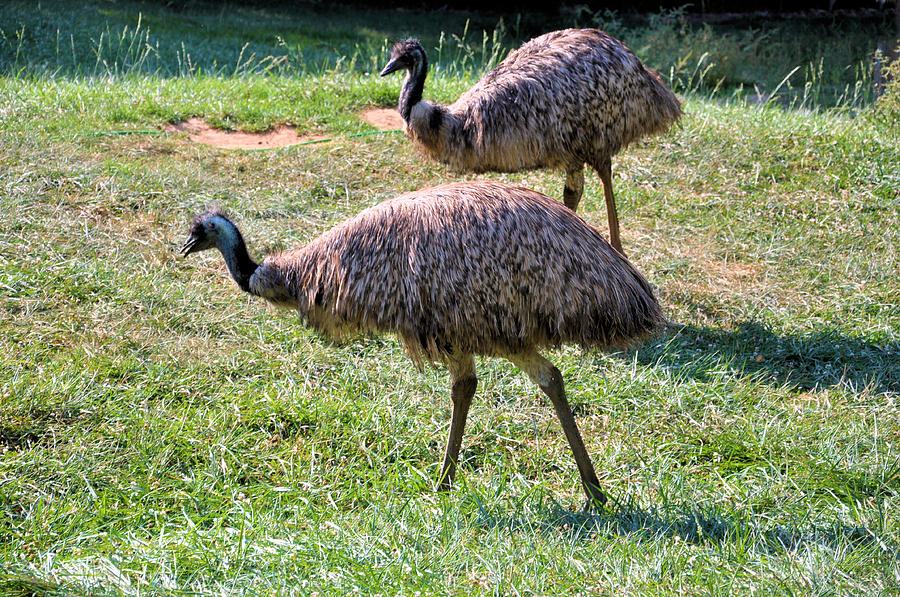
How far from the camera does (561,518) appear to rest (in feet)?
11.4

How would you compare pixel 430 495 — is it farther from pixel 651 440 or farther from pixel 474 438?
pixel 651 440

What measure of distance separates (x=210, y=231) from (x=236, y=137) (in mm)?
3650

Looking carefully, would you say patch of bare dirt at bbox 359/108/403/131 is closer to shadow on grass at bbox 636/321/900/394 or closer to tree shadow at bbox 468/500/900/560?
shadow on grass at bbox 636/321/900/394

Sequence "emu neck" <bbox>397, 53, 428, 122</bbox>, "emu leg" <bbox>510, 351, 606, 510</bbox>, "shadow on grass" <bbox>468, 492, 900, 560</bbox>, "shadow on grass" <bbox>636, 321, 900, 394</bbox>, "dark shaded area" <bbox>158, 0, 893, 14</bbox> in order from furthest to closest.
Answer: "dark shaded area" <bbox>158, 0, 893, 14</bbox>
"emu neck" <bbox>397, 53, 428, 122</bbox>
"shadow on grass" <bbox>636, 321, 900, 394</bbox>
"emu leg" <bbox>510, 351, 606, 510</bbox>
"shadow on grass" <bbox>468, 492, 900, 560</bbox>

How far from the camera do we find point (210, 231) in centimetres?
394

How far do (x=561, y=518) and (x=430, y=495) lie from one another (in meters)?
0.54

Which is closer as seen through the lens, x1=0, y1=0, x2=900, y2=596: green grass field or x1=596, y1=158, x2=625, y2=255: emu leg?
x1=0, y1=0, x2=900, y2=596: green grass field

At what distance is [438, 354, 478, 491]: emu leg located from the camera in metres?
3.79

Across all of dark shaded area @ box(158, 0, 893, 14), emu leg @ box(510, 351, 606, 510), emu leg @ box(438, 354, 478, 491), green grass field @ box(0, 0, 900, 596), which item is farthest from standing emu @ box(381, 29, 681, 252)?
dark shaded area @ box(158, 0, 893, 14)

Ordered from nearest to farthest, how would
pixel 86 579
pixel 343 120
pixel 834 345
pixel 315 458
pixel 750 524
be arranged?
pixel 86 579
pixel 750 524
pixel 315 458
pixel 834 345
pixel 343 120

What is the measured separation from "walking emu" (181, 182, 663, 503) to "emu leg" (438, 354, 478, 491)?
0.06 metres

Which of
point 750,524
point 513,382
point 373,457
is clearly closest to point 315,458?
point 373,457

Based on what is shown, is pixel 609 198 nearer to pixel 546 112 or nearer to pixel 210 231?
pixel 546 112

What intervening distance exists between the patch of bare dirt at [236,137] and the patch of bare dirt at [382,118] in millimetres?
563
